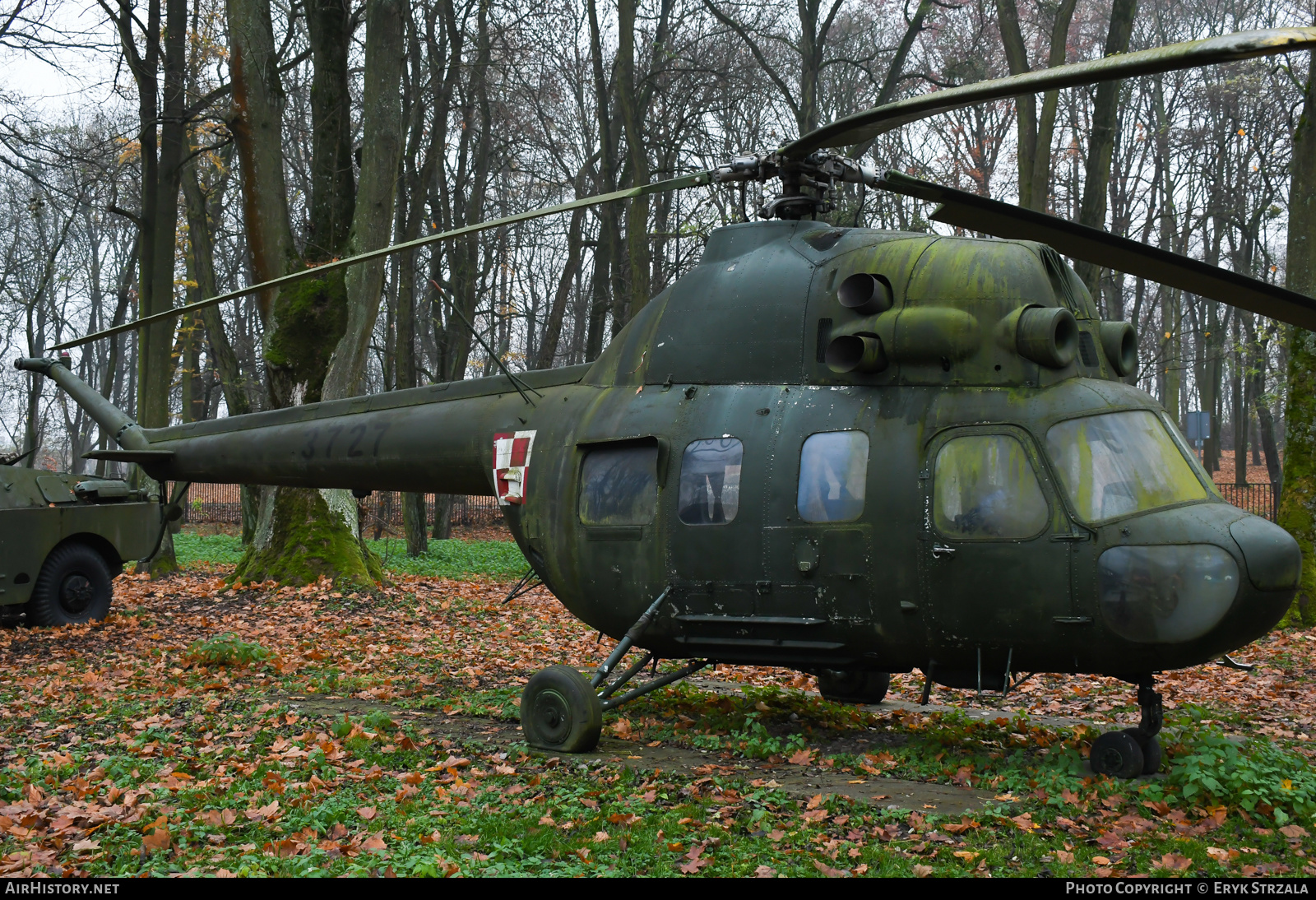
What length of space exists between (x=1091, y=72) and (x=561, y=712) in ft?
16.7

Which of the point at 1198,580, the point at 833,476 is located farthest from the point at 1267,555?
the point at 833,476

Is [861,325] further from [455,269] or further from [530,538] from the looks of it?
[455,269]

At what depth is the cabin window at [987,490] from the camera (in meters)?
5.99

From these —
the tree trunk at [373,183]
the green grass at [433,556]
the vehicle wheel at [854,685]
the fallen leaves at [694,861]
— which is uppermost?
the tree trunk at [373,183]

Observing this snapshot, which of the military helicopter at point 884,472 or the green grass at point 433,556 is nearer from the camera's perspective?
the military helicopter at point 884,472

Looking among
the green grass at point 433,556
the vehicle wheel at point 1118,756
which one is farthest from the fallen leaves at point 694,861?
the green grass at point 433,556

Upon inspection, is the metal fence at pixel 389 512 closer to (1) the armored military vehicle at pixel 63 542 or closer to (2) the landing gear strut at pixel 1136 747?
(1) the armored military vehicle at pixel 63 542

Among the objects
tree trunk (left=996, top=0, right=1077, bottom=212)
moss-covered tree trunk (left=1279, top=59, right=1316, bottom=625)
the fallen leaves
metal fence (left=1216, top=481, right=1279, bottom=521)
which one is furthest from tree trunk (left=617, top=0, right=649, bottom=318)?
metal fence (left=1216, top=481, right=1279, bottom=521)

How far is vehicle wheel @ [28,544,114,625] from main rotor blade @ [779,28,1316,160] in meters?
11.2

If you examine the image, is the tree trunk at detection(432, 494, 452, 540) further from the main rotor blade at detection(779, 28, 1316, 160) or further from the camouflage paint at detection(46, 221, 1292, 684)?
the main rotor blade at detection(779, 28, 1316, 160)

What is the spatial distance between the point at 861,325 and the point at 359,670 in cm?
621

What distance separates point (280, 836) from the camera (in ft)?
17.1

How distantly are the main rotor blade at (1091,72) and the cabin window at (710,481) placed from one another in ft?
7.01

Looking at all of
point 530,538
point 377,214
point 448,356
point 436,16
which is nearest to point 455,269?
Result: point 448,356
